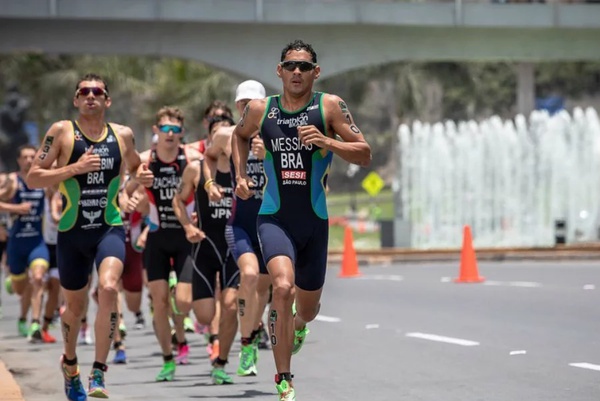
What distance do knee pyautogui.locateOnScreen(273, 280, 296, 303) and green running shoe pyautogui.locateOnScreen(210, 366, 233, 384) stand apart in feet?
8.07

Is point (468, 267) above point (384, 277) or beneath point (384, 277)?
above

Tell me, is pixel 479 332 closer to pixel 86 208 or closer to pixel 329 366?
pixel 329 366

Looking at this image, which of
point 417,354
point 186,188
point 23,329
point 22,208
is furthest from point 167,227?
point 23,329

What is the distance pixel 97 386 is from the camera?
34.6 feet

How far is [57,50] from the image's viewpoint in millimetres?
44062

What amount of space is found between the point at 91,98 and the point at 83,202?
740 millimetres

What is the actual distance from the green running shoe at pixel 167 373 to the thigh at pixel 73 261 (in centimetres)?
181

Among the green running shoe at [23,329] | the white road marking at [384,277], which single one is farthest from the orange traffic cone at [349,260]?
the green running shoe at [23,329]

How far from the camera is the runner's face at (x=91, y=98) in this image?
36.7 ft

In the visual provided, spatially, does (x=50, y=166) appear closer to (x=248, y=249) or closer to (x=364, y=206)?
(x=248, y=249)

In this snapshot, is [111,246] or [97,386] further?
[111,246]

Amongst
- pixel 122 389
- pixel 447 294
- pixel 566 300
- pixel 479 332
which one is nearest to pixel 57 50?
pixel 447 294

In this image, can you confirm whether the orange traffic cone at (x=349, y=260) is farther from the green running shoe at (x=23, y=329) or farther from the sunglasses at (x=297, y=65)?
the sunglasses at (x=297, y=65)

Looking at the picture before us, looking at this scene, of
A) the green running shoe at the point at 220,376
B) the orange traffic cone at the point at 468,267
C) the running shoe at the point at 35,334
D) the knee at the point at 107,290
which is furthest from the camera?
the orange traffic cone at the point at 468,267
